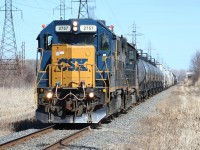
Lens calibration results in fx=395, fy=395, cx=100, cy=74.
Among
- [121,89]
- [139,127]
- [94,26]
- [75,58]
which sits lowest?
[139,127]

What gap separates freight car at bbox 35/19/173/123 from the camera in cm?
1207

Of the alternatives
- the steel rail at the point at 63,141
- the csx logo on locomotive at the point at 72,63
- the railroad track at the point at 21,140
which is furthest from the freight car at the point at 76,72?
the steel rail at the point at 63,141

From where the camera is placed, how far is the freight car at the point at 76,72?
12070 millimetres

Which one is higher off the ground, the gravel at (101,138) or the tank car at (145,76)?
the tank car at (145,76)

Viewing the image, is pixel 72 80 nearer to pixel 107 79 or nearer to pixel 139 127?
pixel 107 79

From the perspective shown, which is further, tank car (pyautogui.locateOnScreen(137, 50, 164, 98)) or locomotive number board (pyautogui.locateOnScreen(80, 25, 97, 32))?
tank car (pyautogui.locateOnScreen(137, 50, 164, 98))

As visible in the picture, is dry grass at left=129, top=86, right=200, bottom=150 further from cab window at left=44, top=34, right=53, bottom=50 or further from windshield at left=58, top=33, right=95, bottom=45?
cab window at left=44, top=34, right=53, bottom=50

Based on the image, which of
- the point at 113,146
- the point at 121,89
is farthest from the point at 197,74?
the point at 113,146

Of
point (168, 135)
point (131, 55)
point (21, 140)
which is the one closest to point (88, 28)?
point (168, 135)

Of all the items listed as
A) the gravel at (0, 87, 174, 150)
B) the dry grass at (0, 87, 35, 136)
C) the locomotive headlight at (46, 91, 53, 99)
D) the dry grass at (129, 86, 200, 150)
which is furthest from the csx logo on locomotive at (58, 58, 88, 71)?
the dry grass at (0, 87, 35, 136)

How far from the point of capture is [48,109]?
12.0 meters

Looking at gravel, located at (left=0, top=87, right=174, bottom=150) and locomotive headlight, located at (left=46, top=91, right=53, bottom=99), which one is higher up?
locomotive headlight, located at (left=46, top=91, right=53, bottom=99)

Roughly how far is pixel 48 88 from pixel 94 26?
252cm

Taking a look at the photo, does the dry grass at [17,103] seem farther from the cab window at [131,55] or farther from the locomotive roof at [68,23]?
the cab window at [131,55]
